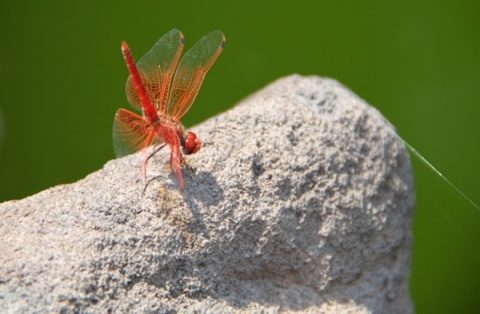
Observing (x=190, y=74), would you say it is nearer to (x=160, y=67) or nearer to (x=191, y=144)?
(x=160, y=67)

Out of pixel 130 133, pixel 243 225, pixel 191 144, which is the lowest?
pixel 243 225

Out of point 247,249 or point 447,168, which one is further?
point 447,168

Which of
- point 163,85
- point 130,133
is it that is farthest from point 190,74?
point 130,133

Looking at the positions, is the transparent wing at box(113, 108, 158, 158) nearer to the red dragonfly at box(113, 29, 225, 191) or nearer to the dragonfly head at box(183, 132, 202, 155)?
the red dragonfly at box(113, 29, 225, 191)

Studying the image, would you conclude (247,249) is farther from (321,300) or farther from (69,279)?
(69,279)

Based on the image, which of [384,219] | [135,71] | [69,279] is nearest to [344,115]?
[384,219]

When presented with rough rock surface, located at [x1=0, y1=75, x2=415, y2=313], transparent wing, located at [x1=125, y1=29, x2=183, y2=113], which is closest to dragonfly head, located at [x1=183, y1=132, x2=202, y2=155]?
rough rock surface, located at [x1=0, y1=75, x2=415, y2=313]

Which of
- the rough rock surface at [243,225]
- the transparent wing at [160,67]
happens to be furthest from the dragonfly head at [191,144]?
the transparent wing at [160,67]
